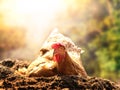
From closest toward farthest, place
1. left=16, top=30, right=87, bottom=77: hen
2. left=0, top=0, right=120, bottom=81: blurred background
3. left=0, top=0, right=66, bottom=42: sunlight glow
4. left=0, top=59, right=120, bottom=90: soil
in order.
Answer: left=0, top=59, right=120, bottom=90: soil
left=16, top=30, right=87, bottom=77: hen
left=0, top=0, right=120, bottom=81: blurred background
left=0, top=0, right=66, bottom=42: sunlight glow

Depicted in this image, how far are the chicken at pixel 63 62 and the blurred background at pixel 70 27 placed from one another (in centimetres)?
1136

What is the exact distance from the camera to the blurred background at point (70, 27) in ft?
51.5

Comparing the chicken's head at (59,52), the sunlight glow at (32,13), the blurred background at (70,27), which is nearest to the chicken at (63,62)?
the chicken's head at (59,52)

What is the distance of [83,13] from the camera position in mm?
17703

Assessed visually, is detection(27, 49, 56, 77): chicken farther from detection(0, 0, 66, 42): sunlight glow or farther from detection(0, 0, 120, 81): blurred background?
detection(0, 0, 66, 42): sunlight glow

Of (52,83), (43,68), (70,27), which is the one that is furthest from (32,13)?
(52,83)

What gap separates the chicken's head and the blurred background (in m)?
11.5

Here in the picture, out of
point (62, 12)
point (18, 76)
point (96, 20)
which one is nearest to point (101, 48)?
point (96, 20)

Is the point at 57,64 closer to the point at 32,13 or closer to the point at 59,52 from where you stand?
the point at 59,52

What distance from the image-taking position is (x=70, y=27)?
55.8 ft

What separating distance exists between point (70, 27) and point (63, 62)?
1375cm

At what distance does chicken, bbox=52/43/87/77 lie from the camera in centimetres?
326

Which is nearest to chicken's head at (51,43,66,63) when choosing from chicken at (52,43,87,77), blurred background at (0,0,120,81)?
chicken at (52,43,87,77)

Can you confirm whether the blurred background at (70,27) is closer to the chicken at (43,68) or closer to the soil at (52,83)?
the chicken at (43,68)
